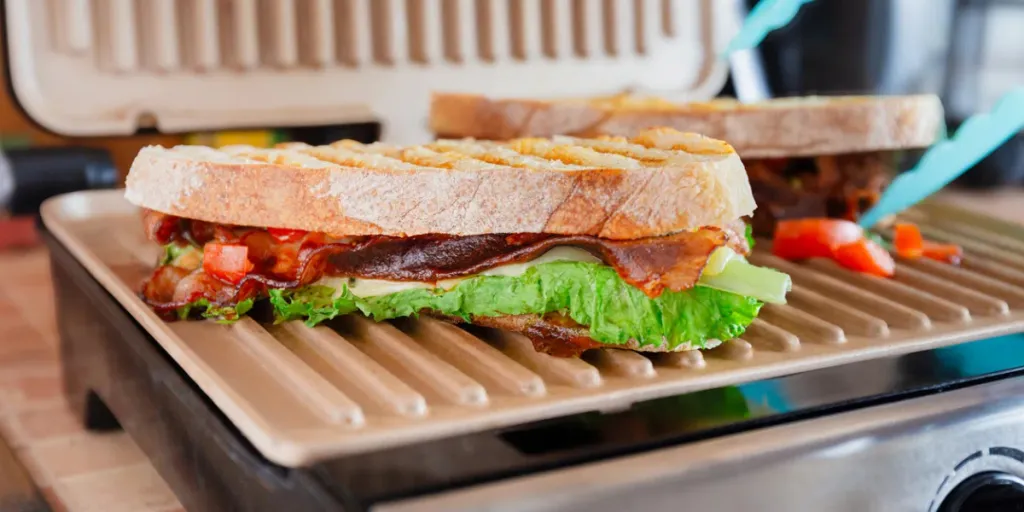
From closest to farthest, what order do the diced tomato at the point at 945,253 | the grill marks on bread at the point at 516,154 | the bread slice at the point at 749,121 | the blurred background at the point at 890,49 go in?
the grill marks on bread at the point at 516,154 → the diced tomato at the point at 945,253 → the bread slice at the point at 749,121 → the blurred background at the point at 890,49

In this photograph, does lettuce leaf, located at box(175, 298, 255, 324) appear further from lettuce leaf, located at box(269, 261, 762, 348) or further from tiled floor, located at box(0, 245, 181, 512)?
tiled floor, located at box(0, 245, 181, 512)

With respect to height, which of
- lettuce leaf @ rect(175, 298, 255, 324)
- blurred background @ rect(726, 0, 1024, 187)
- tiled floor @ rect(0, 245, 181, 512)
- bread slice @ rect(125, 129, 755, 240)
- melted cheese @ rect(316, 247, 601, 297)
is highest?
blurred background @ rect(726, 0, 1024, 187)

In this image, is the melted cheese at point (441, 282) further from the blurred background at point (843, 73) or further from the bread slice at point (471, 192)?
the blurred background at point (843, 73)


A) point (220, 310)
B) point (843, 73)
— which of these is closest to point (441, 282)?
point (220, 310)

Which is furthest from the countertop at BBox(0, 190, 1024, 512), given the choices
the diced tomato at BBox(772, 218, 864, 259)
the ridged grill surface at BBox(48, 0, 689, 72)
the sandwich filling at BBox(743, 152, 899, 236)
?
the sandwich filling at BBox(743, 152, 899, 236)

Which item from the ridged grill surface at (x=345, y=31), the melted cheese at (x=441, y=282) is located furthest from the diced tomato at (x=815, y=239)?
the ridged grill surface at (x=345, y=31)

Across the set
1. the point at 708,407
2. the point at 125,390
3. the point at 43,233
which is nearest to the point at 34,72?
the point at 43,233

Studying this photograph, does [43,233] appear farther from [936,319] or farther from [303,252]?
[936,319]
